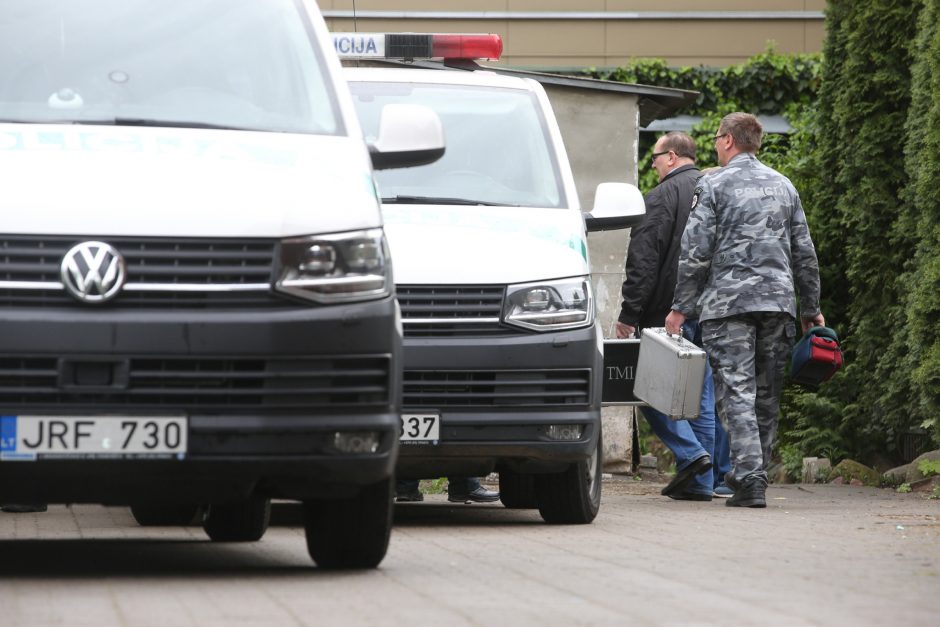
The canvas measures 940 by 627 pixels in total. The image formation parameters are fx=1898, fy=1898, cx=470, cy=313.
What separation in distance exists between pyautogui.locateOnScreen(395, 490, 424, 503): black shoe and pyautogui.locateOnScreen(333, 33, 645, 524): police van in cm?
188

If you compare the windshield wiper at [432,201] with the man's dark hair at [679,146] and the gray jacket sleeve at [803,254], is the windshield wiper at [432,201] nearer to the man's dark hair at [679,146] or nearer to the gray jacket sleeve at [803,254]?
the gray jacket sleeve at [803,254]

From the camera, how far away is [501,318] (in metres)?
8.05

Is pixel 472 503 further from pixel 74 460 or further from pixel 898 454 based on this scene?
pixel 74 460

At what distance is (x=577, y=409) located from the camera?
8.11 meters

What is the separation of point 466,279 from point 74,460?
9.35 ft

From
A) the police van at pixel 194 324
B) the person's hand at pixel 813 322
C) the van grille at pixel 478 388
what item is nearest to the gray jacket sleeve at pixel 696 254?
the person's hand at pixel 813 322

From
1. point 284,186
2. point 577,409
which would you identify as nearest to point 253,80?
point 284,186

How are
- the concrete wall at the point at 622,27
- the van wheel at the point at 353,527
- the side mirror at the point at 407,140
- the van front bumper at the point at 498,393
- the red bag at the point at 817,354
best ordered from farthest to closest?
the concrete wall at the point at 622,27
the red bag at the point at 817,354
the van front bumper at the point at 498,393
the side mirror at the point at 407,140
the van wheel at the point at 353,527

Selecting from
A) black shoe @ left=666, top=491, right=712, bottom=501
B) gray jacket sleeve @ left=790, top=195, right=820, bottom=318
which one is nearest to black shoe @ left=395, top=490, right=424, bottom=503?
black shoe @ left=666, top=491, right=712, bottom=501

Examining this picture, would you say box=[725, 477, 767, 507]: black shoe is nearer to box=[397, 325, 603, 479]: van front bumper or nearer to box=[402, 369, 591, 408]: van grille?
box=[397, 325, 603, 479]: van front bumper

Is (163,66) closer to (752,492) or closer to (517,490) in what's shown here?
(517,490)

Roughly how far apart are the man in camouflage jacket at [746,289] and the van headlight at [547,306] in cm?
188

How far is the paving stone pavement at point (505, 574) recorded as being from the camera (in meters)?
5.09

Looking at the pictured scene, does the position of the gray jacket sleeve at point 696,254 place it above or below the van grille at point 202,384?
above
